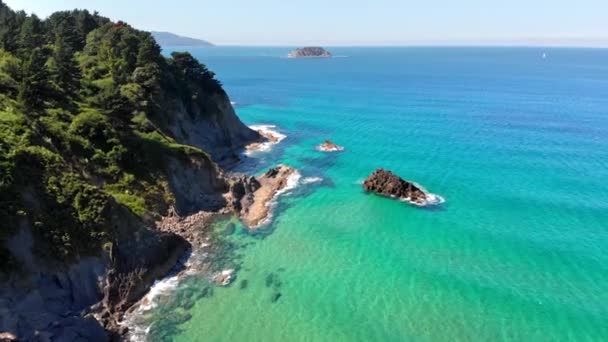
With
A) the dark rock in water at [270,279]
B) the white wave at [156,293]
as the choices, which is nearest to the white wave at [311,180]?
the white wave at [156,293]

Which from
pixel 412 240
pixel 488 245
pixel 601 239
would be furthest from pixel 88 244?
pixel 601 239

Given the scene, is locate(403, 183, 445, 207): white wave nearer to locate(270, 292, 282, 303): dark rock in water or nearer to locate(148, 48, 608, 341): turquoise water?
locate(148, 48, 608, 341): turquoise water

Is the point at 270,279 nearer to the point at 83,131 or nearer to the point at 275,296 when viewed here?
the point at 275,296

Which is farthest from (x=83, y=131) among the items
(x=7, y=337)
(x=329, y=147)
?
(x=329, y=147)

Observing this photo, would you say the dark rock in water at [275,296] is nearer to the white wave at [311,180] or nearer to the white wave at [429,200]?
the white wave at [429,200]

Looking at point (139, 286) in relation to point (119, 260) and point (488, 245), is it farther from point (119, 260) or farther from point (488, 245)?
point (488, 245)
